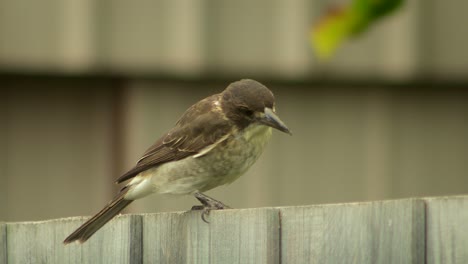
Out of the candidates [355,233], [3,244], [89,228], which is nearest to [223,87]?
[89,228]

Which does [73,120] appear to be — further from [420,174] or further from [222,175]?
[420,174]

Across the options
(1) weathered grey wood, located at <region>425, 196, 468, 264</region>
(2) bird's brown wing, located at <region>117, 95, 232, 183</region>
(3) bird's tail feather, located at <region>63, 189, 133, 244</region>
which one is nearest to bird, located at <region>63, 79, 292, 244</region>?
(2) bird's brown wing, located at <region>117, 95, 232, 183</region>

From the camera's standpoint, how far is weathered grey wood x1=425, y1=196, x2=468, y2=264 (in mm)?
3908

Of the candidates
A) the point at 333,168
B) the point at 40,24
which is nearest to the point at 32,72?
the point at 40,24

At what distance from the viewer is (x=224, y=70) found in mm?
6852

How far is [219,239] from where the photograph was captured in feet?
12.6

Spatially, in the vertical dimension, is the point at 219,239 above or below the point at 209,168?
below

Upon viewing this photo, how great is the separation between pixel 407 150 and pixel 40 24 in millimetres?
2946

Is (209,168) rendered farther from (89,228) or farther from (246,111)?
(89,228)

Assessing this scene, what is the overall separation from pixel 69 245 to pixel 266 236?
0.72 m

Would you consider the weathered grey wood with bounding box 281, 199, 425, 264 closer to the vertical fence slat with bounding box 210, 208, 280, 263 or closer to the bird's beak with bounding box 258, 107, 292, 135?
the vertical fence slat with bounding box 210, 208, 280, 263

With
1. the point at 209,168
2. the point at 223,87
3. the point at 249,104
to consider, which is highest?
the point at 223,87

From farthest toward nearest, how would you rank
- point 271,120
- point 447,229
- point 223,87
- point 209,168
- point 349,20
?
point 223,87 → point 209,168 → point 271,120 → point 447,229 → point 349,20

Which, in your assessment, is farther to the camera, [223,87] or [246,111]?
[223,87]
